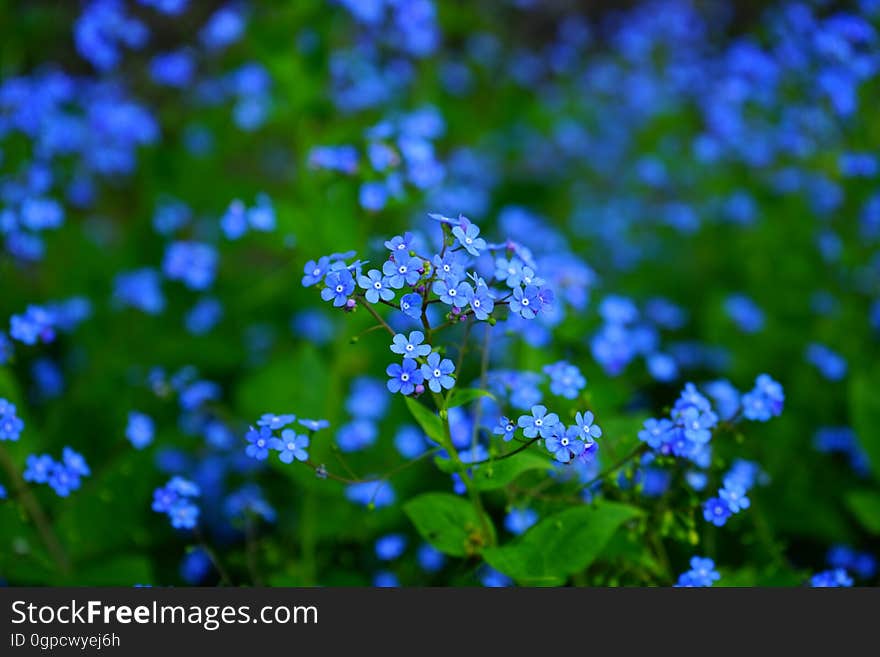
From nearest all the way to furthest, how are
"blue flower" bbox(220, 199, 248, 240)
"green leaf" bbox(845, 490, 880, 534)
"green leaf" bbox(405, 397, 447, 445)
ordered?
"green leaf" bbox(405, 397, 447, 445), "green leaf" bbox(845, 490, 880, 534), "blue flower" bbox(220, 199, 248, 240)

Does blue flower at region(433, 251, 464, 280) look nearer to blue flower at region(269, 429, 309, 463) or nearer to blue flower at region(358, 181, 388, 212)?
blue flower at region(269, 429, 309, 463)

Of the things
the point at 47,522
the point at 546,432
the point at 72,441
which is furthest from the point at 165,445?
the point at 546,432

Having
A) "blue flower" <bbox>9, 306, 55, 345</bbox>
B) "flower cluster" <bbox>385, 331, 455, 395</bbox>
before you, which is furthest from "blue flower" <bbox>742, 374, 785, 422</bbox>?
"blue flower" <bbox>9, 306, 55, 345</bbox>

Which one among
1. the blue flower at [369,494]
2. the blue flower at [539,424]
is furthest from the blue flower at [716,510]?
the blue flower at [369,494]

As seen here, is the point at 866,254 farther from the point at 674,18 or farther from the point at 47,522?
the point at 47,522

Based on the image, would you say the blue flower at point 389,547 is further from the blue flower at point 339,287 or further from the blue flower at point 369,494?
the blue flower at point 339,287

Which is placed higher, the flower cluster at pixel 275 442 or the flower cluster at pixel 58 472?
the flower cluster at pixel 58 472

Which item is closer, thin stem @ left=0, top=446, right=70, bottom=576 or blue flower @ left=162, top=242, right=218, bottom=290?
thin stem @ left=0, top=446, right=70, bottom=576
